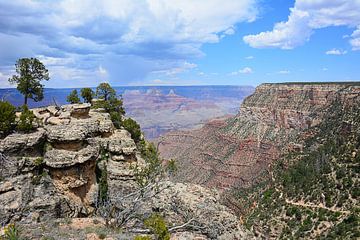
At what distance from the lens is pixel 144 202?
88.0ft

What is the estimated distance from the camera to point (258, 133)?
464 ft

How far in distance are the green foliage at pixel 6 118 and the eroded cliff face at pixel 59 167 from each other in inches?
48.2

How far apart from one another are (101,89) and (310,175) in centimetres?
4597

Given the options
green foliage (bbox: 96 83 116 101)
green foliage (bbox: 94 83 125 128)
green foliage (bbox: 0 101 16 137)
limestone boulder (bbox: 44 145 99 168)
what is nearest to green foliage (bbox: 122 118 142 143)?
green foliage (bbox: 94 83 125 128)

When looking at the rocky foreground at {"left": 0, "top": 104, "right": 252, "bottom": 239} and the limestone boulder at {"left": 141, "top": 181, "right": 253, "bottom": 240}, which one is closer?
the rocky foreground at {"left": 0, "top": 104, "right": 252, "bottom": 239}

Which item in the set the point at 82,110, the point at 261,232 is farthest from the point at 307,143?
the point at 82,110

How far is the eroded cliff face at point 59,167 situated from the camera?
2610 centimetres

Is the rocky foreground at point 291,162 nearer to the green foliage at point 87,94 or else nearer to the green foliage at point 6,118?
the green foliage at point 6,118

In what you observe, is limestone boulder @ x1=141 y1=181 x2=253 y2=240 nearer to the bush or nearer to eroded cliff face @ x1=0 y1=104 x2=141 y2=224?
eroded cliff face @ x1=0 y1=104 x2=141 y2=224

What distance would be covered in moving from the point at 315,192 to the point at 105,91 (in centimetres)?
4294

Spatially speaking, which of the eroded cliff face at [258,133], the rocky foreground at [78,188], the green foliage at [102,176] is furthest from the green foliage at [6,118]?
the eroded cliff face at [258,133]

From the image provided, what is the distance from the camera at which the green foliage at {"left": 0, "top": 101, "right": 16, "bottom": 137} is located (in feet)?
98.2

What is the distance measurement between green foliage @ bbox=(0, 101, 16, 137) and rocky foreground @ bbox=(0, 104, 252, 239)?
1.23 m

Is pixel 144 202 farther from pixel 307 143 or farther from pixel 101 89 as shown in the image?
pixel 307 143
